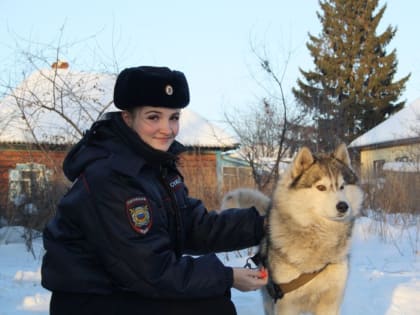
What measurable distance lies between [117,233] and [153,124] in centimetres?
51

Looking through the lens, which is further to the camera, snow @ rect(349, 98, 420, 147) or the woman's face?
snow @ rect(349, 98, 420, 147)

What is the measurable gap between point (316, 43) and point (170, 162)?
27031mm

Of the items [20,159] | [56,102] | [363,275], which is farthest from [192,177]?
[20,159]

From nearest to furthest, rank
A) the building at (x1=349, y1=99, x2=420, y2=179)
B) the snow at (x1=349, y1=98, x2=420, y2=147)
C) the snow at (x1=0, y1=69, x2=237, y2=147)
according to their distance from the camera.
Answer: the snow at (x1=0, y1=69, x2=237, y2=147), the building at (x1=349, y1=99, x2=420, y2=179), the snow at (x1=349, y1=98, x2=420, y2=147)

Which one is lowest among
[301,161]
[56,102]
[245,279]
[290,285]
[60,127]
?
[290,285]

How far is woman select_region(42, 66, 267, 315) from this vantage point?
1.65 metres

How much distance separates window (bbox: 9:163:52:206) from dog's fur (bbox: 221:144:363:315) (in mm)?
5501

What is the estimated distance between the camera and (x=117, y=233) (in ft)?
5.33

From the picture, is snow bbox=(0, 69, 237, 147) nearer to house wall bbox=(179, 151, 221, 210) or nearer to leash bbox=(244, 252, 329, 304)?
house wall bbox=(179, 151, 221, 210)

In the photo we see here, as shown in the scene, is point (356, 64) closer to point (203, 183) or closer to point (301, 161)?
point (203, 183)

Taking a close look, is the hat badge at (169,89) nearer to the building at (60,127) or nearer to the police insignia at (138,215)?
the police insignia at (138,215)

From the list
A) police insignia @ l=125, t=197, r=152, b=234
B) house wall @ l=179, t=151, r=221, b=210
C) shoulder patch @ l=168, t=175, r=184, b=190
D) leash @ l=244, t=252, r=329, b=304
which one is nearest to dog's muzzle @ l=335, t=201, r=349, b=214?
leash @ l=244, t=252, r=329, b=304

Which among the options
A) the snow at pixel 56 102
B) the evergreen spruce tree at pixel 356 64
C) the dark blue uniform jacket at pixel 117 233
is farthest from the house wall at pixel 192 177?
the evergreen spruce tree at pixel 356 64

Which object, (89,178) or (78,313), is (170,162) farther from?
(78,313)
